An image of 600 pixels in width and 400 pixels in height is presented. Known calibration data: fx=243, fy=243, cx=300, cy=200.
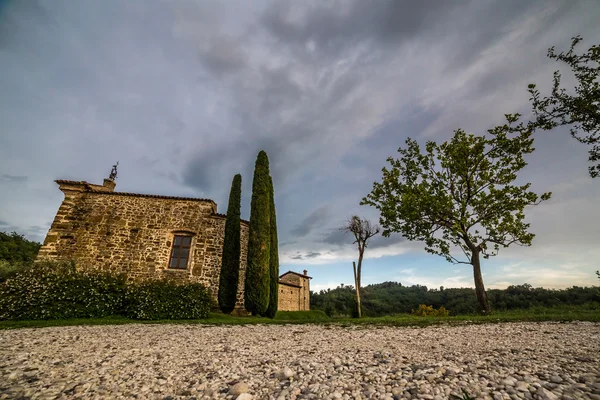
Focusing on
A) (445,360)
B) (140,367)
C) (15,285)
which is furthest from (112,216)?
(445,360)

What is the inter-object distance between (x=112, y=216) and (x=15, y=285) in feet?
18.8

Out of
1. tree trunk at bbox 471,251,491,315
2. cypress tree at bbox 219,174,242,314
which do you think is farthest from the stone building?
tree trunk at bbox 471,251,491,315

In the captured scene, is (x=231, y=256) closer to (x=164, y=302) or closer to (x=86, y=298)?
(x=164, y=302)

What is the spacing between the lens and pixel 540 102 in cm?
866

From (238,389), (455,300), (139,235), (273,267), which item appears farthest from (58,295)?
(455,300)

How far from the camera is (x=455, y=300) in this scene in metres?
31.8

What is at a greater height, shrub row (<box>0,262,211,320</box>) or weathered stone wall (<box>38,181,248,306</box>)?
weathered stone wall (<box>38,181,248,306</box>)

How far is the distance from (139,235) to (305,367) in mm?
14419

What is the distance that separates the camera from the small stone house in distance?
1363 centimetres

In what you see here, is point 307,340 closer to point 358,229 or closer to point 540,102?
point 540,102

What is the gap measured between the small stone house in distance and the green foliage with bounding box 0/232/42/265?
34.8 ft

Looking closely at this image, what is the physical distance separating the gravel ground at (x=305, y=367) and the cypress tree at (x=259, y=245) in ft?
25.0

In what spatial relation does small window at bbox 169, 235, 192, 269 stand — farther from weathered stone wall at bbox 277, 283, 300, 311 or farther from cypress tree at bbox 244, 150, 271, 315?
weathered stone wall at bbox 277, 283, 300, 311

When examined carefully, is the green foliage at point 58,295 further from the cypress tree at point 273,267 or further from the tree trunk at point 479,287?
the tree trunk at point 479,287
